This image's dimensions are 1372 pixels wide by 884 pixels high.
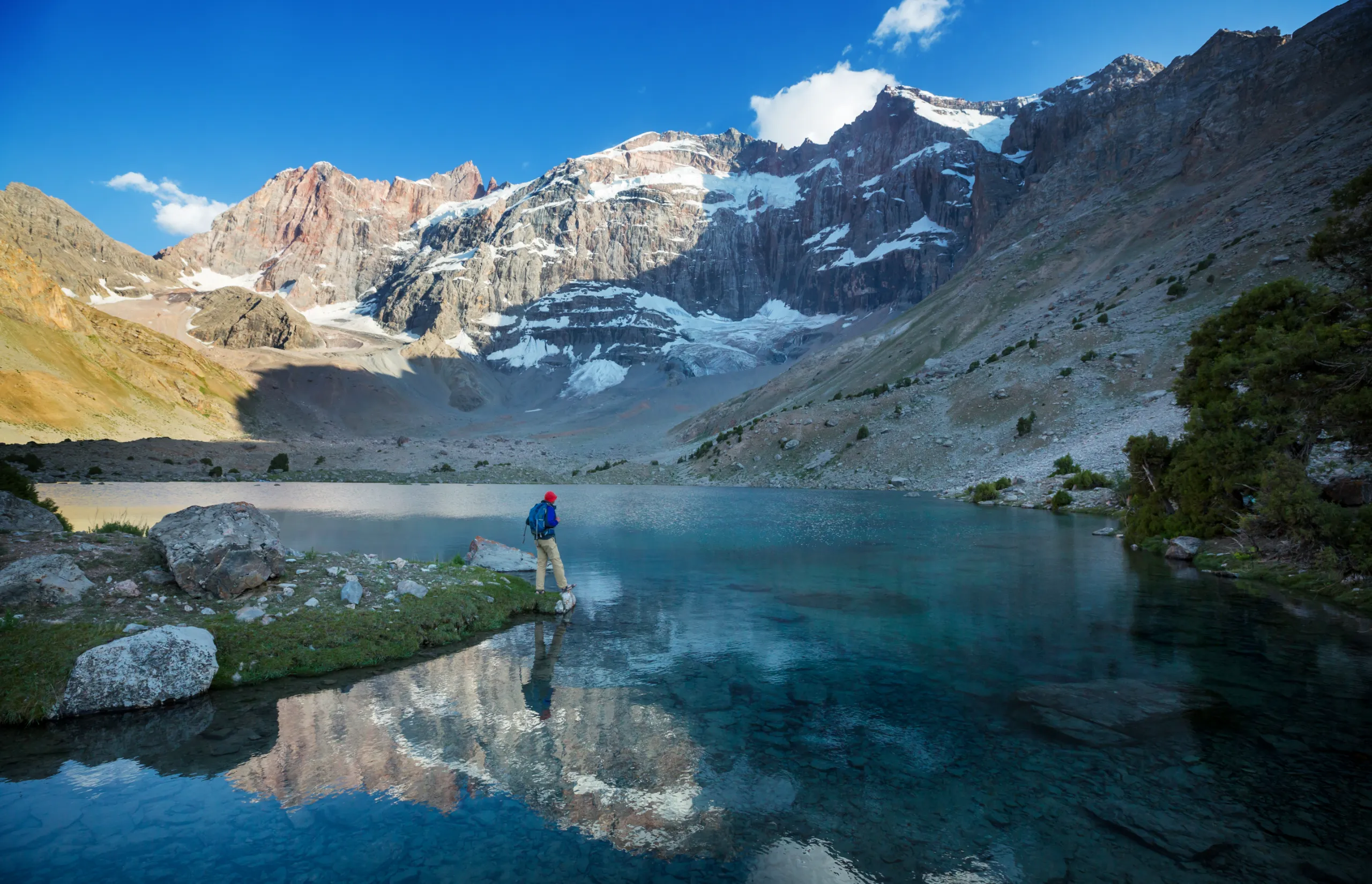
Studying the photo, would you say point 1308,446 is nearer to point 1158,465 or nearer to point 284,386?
point 1158,465

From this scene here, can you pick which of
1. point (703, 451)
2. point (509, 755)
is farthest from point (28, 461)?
point (509, 755)

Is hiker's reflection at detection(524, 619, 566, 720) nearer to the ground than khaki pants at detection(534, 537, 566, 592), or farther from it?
nearer to the ground

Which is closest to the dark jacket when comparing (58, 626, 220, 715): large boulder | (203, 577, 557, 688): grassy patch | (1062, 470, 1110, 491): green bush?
(203, 577, 557, 688): grassy patch

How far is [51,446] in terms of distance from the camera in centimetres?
6278

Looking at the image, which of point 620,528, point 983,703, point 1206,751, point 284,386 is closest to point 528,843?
→ point 983,703

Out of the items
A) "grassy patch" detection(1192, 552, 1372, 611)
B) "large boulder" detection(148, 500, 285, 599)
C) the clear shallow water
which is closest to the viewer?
the clear shallow water

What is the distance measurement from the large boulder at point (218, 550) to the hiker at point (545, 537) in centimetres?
568

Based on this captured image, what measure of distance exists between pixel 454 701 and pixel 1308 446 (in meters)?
25.2

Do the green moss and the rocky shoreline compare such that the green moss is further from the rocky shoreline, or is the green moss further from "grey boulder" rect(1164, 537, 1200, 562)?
"grey boulder" rect(1164, 537, 1200, 562)

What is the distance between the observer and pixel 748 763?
8.52m

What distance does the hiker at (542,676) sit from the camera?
405 inches

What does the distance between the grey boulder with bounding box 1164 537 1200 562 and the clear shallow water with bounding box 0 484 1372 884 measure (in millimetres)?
7991

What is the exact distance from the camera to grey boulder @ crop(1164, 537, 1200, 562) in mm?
23422

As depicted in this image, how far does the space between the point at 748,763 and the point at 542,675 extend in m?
4.78
